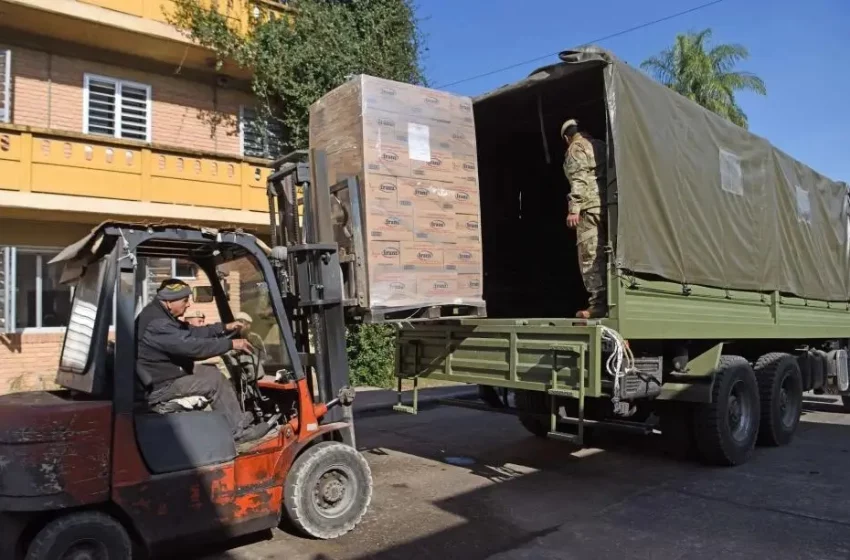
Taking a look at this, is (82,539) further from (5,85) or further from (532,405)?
(5,85)

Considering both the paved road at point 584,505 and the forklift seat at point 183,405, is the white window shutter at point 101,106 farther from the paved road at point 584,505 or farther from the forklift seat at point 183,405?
the forklift seat at point 183,405

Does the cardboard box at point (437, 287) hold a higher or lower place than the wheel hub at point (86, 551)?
higher

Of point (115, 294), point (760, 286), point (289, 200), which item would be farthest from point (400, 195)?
point (760, 286)

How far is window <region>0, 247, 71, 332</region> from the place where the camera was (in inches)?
410

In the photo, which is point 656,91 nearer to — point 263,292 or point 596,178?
point 596,178

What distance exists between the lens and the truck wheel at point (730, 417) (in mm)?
6535

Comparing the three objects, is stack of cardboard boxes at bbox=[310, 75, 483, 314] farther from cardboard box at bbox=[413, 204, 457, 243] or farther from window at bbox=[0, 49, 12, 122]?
window at bbox=[0, 49, 12, 122]

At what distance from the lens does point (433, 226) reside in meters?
5.43

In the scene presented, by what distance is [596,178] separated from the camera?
5953 mm

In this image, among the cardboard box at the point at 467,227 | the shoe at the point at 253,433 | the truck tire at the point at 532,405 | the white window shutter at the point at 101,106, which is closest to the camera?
the shoe at the point at 253,433

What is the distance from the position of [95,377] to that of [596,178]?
4.16 m

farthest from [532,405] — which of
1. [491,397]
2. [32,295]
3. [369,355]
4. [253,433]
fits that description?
[32,295]

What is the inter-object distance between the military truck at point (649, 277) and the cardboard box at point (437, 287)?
0.69 meters

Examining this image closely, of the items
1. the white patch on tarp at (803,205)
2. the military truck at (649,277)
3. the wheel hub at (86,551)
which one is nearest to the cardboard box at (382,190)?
the military truck at (649,277)
